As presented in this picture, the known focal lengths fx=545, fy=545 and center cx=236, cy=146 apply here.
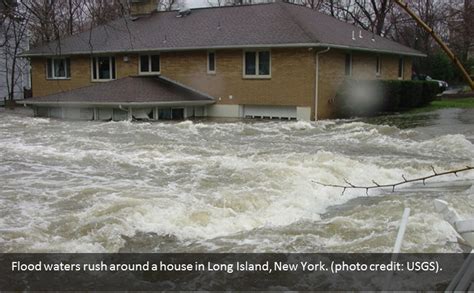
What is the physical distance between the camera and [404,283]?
5395 mm

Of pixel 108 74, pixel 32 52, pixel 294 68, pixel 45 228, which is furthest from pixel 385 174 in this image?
pixel 32 52

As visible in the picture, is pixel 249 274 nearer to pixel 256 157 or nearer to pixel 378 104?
pixel 256 157

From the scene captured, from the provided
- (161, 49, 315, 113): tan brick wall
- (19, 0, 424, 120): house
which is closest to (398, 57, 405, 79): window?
(19, 0, 424, 120): house

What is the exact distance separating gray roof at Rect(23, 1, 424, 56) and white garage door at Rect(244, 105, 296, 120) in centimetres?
281

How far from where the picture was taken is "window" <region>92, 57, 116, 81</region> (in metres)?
28.9

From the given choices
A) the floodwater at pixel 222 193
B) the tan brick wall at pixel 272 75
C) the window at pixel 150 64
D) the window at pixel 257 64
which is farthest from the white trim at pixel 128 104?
the floodwater at pixel 222 193

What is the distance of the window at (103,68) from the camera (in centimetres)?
2886

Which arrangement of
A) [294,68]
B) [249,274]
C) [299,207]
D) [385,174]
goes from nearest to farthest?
[249,274] < [299,207] < [385,174] < [294,68]

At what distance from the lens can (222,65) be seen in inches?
985

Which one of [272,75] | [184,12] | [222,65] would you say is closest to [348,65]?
[272,75]

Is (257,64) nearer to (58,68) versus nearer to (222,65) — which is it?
(222,65)

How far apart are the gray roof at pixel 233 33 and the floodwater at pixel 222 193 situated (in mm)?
7328

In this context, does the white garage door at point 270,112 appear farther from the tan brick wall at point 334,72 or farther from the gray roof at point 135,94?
the gray roof at point 135,94

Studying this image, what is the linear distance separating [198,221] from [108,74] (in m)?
22.9
